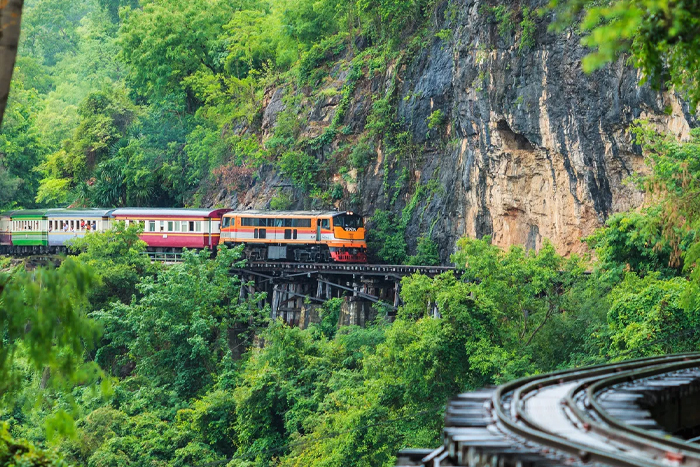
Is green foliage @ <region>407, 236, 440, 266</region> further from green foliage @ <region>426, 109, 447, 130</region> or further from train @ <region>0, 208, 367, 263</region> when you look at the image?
green foliage @ <region>426, 109, 447, 130</region>

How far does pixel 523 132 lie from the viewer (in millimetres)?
33875

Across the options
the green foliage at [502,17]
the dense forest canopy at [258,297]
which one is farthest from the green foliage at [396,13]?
the green foliage at [502,17]

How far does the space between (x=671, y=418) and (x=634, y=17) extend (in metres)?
4.71

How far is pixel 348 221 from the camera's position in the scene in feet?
129

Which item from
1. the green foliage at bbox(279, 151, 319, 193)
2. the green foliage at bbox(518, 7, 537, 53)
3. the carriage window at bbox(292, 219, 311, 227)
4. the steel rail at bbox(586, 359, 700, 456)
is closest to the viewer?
the steel rail at bbox(586, 359, 700, 456)

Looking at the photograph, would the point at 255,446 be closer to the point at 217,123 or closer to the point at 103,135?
the point at 217,123

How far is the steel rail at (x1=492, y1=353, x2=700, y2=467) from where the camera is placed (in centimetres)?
642

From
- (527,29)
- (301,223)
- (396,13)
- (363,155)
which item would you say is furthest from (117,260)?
(527,29)

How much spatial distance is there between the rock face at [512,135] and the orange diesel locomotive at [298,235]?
2945 mm

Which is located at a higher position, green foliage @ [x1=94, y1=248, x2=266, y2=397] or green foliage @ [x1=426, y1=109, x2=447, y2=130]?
green foliage @ [x1=426, y1=109, x2=447, y2=130]

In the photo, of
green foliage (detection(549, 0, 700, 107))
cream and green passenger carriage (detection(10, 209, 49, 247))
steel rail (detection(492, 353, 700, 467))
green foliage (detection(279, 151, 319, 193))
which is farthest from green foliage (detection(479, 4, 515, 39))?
green foliage (detection(549, 0, 700, 107))

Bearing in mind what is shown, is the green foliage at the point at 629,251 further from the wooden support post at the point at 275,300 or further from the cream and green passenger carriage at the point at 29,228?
the cream and green passenger carriage at the point at 29,228

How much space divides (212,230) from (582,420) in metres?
36.3

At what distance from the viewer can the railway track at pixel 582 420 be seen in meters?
6.61
